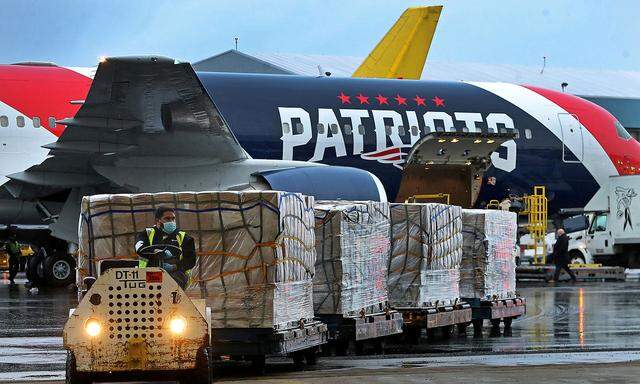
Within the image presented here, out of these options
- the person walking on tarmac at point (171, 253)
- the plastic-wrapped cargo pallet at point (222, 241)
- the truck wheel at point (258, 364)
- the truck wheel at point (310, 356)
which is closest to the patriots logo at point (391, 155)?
the truck wheel at point (310, 356)

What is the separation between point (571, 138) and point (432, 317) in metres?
14.8

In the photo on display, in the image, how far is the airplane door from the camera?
29156 mm

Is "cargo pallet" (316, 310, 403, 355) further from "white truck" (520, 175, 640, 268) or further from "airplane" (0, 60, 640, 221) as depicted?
"white truck" (520, 175, 640, 268)

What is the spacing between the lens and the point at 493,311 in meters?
17.3

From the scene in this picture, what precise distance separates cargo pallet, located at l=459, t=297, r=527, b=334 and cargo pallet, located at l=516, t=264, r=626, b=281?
54.1ft

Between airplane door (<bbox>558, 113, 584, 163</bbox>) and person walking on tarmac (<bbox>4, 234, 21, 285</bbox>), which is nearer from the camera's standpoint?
airplane door (<bbox>558, 113, 584, 163</bbox>)

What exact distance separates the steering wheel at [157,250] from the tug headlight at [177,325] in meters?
0.75

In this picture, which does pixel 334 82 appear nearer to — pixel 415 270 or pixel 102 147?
pixel 102 147

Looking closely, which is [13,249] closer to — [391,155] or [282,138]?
[282,138]

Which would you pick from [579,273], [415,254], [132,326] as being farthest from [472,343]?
[579,273]

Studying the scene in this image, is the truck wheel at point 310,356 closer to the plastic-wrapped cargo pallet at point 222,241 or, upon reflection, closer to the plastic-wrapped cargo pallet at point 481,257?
the plastic-wrapped cargo pallet at point 222,241

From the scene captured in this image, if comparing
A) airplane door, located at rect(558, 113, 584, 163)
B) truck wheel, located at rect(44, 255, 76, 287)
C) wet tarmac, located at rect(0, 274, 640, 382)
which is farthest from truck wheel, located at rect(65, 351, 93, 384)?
airplane door, located at rect(558, 113, 584, 163)

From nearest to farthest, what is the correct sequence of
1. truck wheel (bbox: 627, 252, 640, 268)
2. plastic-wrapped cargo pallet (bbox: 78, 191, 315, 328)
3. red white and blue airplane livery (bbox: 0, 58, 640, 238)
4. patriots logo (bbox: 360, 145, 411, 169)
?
plastic-wrapped cargo pallet (bbox: 78, 191, 315, 328) → red white and blue airplane livery (bbox: 0, 58, 640, 238) → patriots logo (bbox: 360, 145, 411, 169) → truck wheel (bbox: 627, 252, 640, 268)

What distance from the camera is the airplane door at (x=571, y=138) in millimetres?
29156
